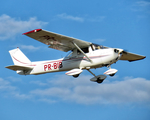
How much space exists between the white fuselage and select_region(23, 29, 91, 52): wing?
60 centimetres

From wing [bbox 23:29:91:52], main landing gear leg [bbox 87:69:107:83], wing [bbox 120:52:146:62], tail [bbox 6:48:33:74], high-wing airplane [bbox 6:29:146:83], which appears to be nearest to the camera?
wing [bbox 23:29:91:52]

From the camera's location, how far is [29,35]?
18.9 meters

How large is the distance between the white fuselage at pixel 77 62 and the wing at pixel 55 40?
0.60 meters

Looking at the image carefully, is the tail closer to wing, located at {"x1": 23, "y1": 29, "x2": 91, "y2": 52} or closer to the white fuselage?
the white fuselage

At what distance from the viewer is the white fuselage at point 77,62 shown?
2012 cm

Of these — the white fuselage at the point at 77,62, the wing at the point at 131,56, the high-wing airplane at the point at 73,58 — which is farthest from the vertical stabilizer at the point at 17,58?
the wing at the point at 131,56

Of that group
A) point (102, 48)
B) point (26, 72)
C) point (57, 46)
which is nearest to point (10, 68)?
point (26, 72)

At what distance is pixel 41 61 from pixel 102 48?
187 inches

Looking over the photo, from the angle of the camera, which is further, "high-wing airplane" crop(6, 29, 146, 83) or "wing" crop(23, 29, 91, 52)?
"high-wing airplane" crop(6, 29, 146, 83)

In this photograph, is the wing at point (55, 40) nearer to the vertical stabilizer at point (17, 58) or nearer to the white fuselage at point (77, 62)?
the white fuselage at point (77, 62)

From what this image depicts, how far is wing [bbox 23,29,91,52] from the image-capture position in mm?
18958

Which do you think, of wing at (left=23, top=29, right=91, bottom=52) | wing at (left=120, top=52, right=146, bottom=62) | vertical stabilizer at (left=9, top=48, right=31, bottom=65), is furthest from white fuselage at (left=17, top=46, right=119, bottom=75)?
wing at (left=120, top=52, right=146, bottom=62)

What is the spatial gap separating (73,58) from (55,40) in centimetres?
180

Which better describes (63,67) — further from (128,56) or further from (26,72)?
(128,56)
